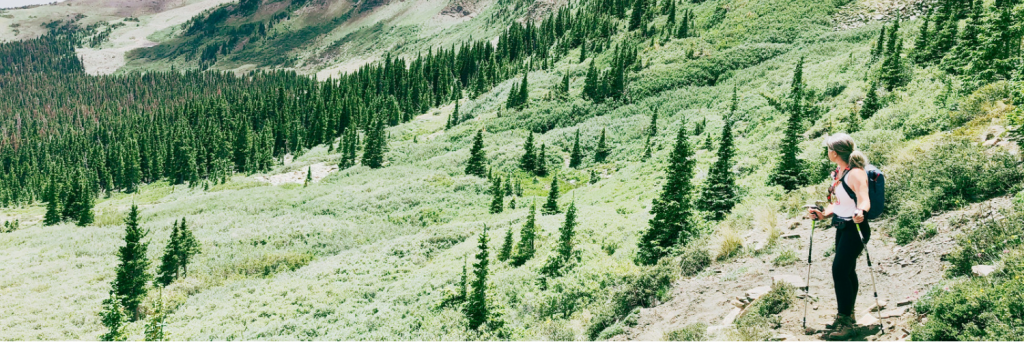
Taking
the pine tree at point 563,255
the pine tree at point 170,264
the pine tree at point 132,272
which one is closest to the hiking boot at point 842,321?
the pine tree at point 563,255

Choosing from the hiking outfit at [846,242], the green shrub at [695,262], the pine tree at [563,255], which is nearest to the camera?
the hiking outfit at [846,242]

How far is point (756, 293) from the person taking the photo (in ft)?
27.9

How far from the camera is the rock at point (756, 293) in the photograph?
837 cm

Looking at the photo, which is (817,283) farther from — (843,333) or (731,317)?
(843,333)

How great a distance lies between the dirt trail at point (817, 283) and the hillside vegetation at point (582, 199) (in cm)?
33

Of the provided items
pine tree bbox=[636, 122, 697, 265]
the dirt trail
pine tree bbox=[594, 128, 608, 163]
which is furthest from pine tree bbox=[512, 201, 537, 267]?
pine tree bbox=[594, 128, 608, 163]

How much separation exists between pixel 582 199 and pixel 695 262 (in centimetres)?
2418

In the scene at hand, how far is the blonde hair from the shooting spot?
243 inches

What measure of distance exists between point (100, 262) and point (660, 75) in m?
64.1

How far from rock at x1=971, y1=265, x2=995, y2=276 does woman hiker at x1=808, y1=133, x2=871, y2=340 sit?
161 cm

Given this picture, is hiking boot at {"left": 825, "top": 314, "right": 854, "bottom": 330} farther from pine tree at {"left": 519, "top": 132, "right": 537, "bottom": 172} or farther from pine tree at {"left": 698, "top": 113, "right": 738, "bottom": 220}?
pine tree at {"left": 519, "top": 132, "right": 537, "bottom": 172}

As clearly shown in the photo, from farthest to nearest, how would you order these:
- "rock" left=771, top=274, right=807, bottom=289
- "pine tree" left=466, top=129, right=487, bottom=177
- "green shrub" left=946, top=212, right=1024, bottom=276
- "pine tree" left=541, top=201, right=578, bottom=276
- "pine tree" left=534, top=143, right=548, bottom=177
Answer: "pine tree" left=534, top=143, right=548, bottom=177 < "pine tree" left=466, top=129, right=487, bottom=177 < "pine tree" left=541, top=201, right=578, bottom=276 < "rock" left=771, top=274, right=807, bottom=289 < "green shrub" left=946, top=212, right=1024, bottom=276

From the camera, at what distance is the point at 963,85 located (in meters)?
16.2

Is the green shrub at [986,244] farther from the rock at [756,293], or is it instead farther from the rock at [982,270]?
the rock at [756,293]
